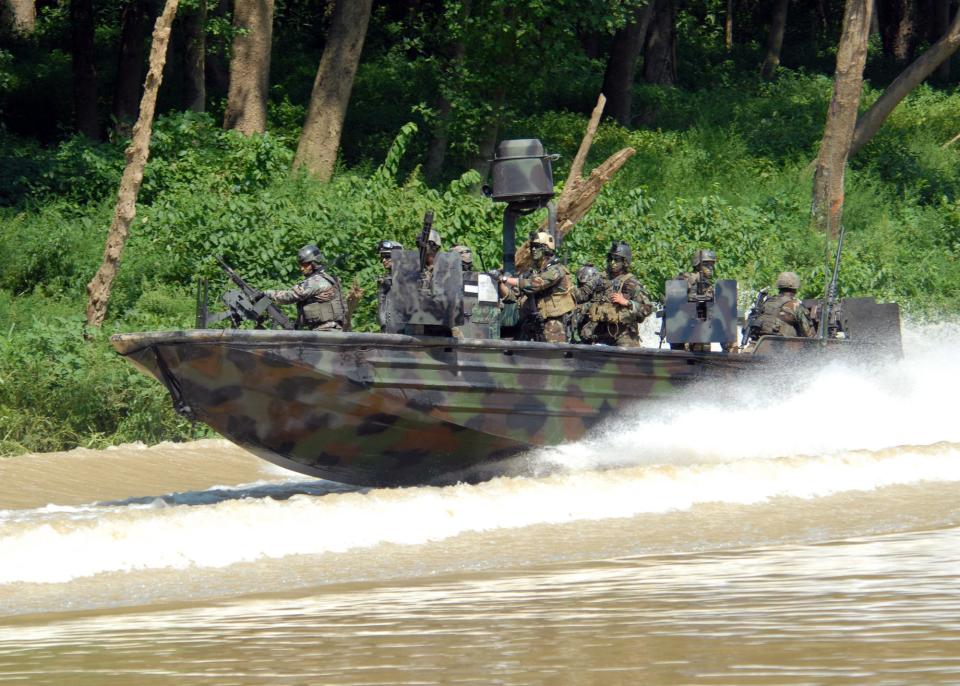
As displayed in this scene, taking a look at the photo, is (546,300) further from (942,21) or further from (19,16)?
(942,21)

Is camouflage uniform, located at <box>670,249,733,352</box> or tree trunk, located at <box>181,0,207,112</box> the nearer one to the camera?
camouflage uniform, located at <box>670,249,733,352</box>

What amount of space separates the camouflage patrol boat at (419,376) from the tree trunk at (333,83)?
10103 mm

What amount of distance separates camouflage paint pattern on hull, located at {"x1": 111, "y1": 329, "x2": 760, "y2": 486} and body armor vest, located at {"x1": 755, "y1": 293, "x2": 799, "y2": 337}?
5.59 feet

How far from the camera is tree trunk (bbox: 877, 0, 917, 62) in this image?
3909cm

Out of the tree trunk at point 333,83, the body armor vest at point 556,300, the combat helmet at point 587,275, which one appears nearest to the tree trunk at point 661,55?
the tree trunk at point 333,83

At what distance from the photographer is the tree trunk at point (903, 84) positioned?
26.2 meters

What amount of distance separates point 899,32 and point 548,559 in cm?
3352

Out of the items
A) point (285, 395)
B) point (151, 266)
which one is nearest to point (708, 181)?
point (151, 266)

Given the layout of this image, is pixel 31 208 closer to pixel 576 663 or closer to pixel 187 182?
pixel 187 182

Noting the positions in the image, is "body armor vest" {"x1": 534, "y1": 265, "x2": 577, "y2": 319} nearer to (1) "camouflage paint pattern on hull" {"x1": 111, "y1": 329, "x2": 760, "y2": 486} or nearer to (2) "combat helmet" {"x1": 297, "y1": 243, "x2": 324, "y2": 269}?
(1) "camouflage paint pattern on hull" {"x1": 111, "y1": 329, "x2": 760, "y2": 486}

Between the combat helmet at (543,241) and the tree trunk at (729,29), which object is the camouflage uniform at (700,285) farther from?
the tree trunk at (729,29)

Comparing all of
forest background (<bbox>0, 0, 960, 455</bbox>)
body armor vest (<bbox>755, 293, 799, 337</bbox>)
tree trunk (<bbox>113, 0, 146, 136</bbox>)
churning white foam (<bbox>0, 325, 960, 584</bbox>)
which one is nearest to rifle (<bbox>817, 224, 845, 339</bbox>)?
body armor vest (<bbox>755, 293, 799, 337</bbox>)

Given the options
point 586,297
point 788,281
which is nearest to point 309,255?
point 586,297

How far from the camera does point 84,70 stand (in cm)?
2586
